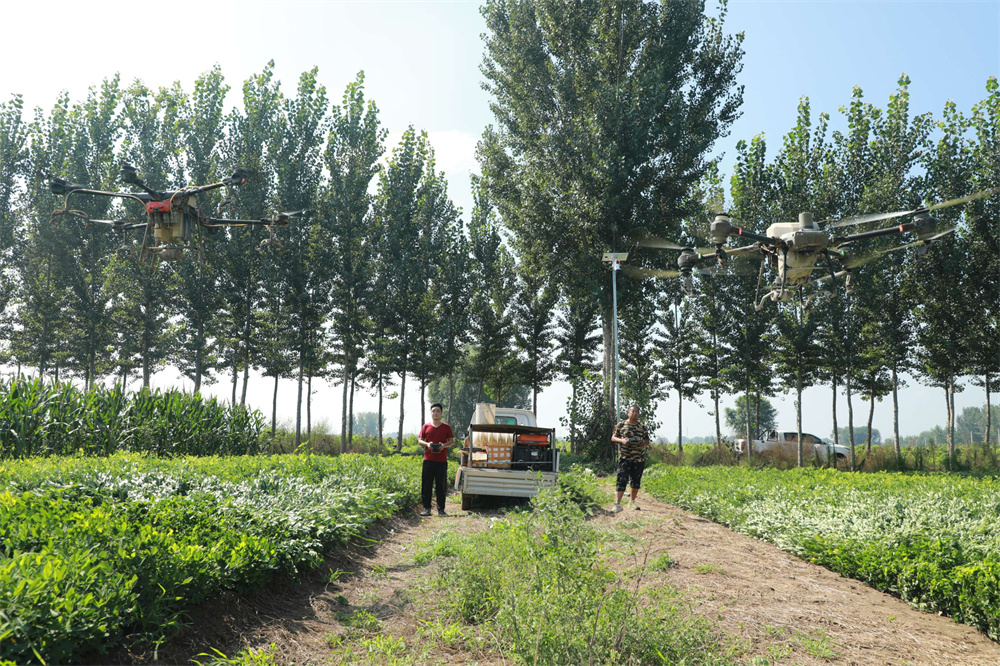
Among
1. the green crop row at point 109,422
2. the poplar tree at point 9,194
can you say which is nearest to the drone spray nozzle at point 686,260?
the green crop row at point 109,422

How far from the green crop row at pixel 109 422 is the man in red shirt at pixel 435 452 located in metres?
6.09

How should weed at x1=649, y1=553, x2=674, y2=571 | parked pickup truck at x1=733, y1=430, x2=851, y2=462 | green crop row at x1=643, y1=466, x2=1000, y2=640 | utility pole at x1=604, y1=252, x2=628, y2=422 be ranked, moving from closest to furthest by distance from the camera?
green crop row at x1=643, y1=466, x2=1000, y2=640
weed at x1=649, y1=553, x2=674, y2=571
utility pole at x1=604, y1=252, x2=628, y2=422
parked pickup truck at x1=733, y1=430, x2=851, y2=462

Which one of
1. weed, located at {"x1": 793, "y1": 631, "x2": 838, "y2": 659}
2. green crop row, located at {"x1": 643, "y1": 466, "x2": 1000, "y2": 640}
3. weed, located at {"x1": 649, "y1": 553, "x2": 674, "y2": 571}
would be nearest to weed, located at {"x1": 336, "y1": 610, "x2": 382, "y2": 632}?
weed, located at {"x1": 649, "y1": 553, "x2": 674, "y2": 571}

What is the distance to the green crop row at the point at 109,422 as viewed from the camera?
1232 centimetres

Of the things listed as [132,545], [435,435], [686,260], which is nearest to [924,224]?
[686,260]

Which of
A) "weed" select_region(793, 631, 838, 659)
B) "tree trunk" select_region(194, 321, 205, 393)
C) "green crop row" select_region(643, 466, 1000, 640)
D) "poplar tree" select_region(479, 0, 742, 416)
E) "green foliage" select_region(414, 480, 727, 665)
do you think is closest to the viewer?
"green foliage" select_region(414, 480, 727, 665)

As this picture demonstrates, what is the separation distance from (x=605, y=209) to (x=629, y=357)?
1528cm

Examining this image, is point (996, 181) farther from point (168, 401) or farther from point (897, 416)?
point (168, 401)

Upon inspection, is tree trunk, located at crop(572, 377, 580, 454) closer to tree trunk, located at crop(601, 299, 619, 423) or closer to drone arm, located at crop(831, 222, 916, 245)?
tree trunk, located at crop(601, 299, 619, 423)

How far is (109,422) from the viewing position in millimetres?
13992

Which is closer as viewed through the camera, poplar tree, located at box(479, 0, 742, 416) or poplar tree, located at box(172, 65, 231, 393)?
poplar tree, located at box(479, 0, 742, 416)

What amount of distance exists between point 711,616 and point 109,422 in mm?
13678

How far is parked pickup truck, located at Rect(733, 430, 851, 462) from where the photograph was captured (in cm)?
3278

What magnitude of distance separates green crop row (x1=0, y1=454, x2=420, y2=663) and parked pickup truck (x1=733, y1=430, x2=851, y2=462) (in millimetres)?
30394
